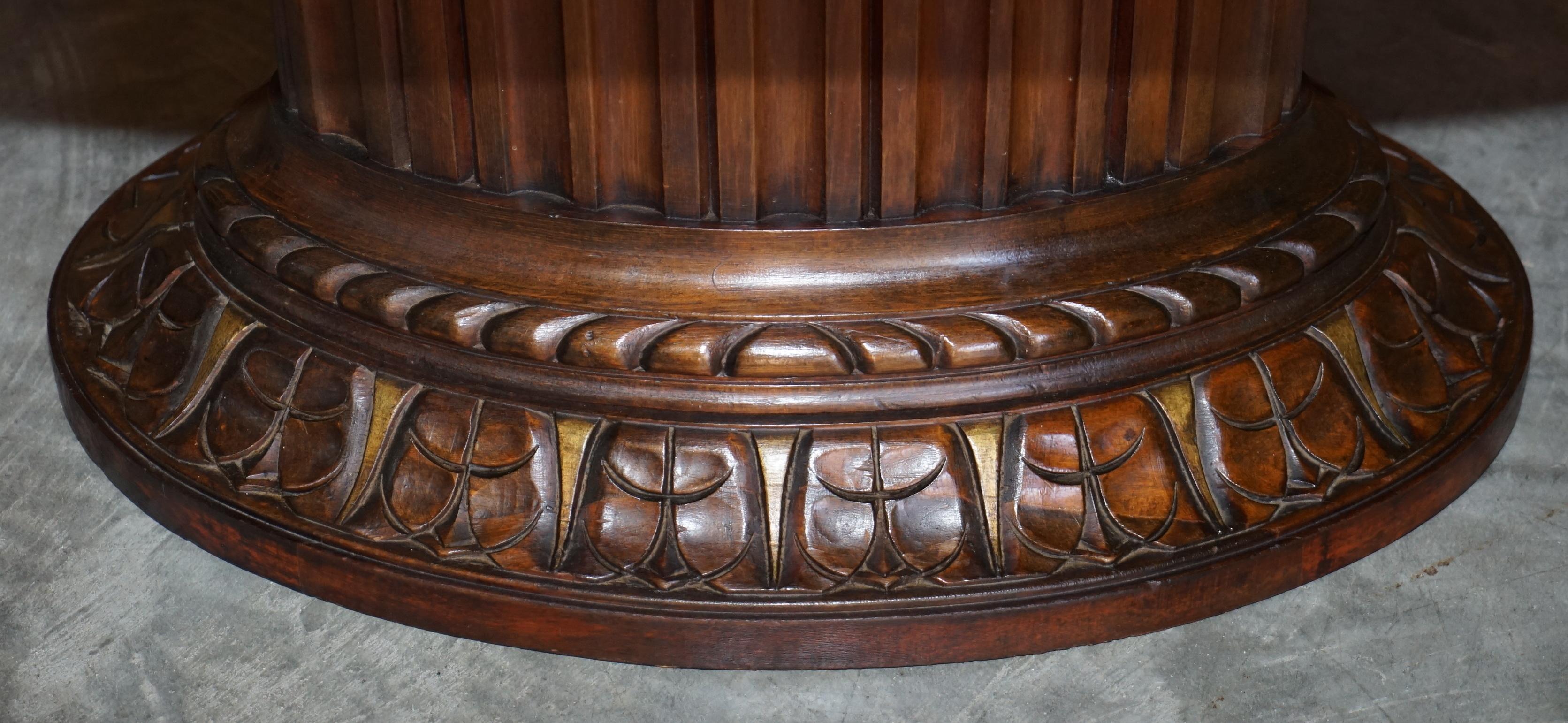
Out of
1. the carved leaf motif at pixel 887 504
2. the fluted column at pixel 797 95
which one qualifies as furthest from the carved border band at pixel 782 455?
the fluted column at pixel 797 95

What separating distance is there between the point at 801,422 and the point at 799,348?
7cm

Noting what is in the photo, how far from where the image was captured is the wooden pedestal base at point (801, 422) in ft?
5.18

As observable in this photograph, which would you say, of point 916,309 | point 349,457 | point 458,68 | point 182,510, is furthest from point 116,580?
point 916,309

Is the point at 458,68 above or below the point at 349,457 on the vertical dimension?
above

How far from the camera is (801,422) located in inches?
62.7

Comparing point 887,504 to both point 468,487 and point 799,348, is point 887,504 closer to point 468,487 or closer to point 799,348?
point 799,348

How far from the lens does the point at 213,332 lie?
5.88ft

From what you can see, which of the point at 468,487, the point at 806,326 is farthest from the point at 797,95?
the point at 468,487

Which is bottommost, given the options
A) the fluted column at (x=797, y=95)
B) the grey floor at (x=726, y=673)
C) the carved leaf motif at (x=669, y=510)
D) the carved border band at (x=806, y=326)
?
the grey floor at (x=726, y=673)

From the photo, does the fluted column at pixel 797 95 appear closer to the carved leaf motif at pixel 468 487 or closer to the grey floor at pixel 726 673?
the carved leaf motif at pixel 468 487

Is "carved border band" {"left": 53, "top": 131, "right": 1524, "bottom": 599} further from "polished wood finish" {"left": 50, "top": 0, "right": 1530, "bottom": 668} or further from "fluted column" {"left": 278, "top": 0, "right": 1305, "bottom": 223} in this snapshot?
"fluted column" {"left": 278, "top": 0, "right": 1305, "bottom": 223}

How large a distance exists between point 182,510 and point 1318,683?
110cm

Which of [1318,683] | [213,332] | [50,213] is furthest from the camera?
[50,213]

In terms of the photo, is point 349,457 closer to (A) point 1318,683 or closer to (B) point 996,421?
(B) point 996,421
